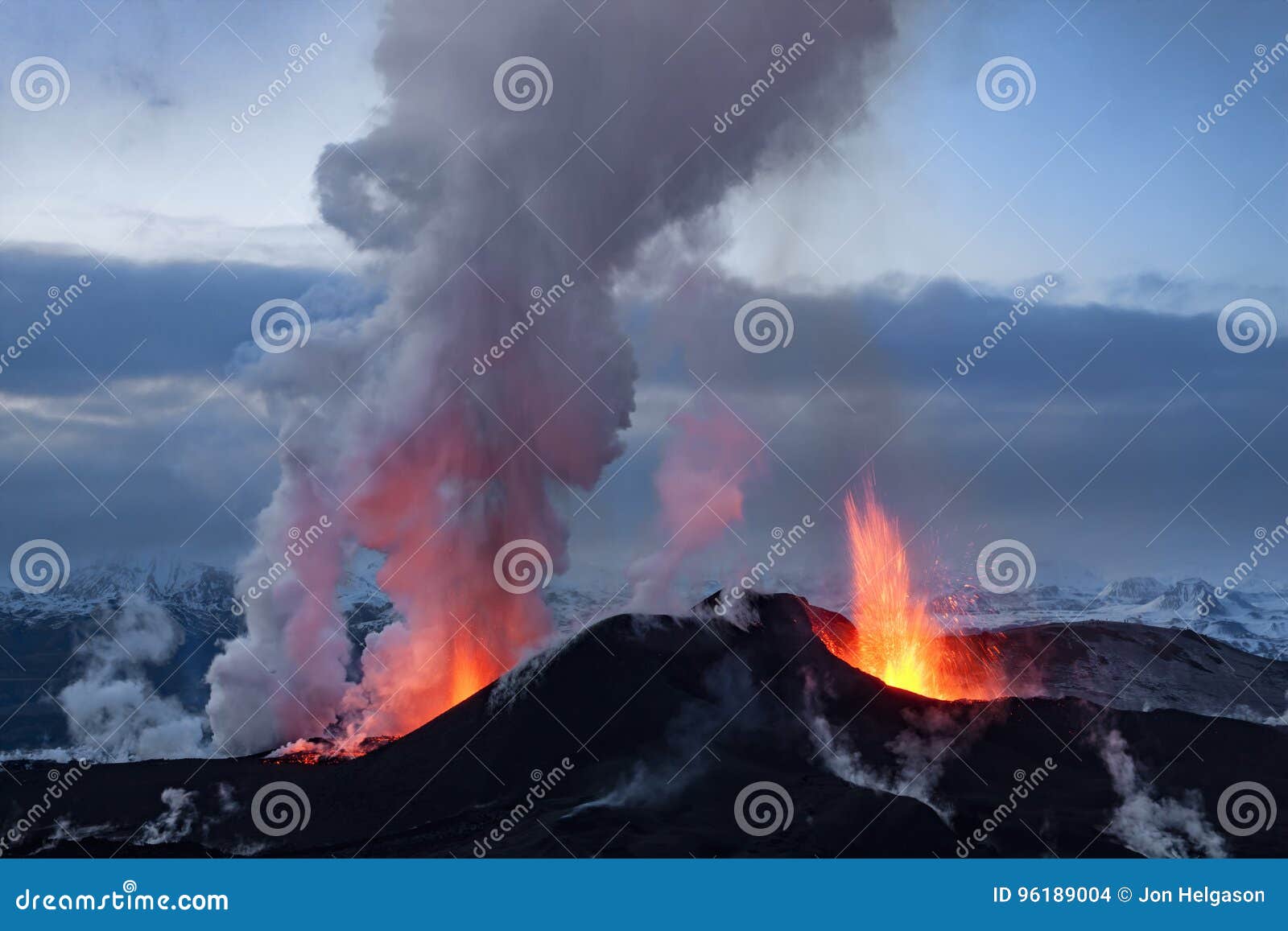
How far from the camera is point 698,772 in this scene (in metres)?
86.9

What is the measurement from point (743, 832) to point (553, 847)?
1186 centimetres

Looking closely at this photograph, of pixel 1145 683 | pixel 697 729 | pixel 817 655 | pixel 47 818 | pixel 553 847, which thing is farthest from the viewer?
pixel 1145 683

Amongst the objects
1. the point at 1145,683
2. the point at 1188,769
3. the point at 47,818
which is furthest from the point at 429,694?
the point at 1145,683

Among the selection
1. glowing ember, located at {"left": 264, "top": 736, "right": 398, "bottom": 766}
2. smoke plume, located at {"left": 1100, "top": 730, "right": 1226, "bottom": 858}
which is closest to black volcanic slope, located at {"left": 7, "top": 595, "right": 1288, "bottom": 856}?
smoke plume, located at {"left": 1100, "top": 730, "right": 1226, "bottom": 858}

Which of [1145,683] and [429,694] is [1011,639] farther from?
[429,694]

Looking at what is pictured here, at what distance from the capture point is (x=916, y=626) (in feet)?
382

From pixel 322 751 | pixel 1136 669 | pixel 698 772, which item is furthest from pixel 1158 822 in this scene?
pixel 322 751

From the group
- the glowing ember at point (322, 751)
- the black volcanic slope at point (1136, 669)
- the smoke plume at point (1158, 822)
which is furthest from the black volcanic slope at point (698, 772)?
the black volcanic slope at point (1136, 669)

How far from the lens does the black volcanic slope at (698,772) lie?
78.6m

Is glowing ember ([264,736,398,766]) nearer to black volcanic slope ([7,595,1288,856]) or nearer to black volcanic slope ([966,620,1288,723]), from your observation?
black volcanic slope ([7,595,1288,856])

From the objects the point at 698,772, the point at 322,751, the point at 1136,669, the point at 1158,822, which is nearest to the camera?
the point at 1158,822

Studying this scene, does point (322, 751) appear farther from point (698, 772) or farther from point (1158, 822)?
point (1158, 822)

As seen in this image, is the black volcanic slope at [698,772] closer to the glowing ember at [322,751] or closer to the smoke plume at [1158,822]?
the smoke plume at [1158,822]

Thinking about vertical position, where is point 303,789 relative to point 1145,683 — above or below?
below
